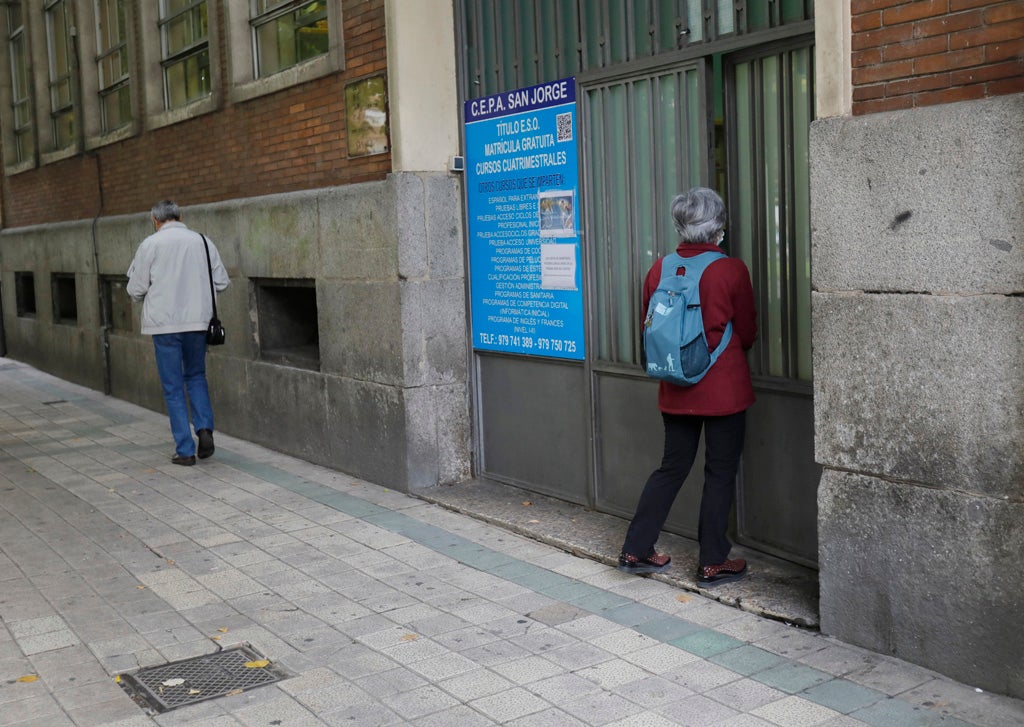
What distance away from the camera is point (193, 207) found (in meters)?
10.3

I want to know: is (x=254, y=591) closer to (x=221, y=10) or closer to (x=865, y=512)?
(x=865, y=512)

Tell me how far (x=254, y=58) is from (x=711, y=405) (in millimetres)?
5976

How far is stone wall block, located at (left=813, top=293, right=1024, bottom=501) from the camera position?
388 cm

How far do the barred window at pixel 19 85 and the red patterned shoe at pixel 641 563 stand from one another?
43.2 feet

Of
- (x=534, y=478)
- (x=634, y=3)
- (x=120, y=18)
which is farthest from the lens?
(x=120, y=18)

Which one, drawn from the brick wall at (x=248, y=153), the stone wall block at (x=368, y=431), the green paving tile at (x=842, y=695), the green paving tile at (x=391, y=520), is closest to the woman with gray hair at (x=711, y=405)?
the green paving tile at (x=842, y=695)

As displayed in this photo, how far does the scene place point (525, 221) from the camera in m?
6.99

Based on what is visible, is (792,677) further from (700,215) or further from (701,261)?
(700,215)

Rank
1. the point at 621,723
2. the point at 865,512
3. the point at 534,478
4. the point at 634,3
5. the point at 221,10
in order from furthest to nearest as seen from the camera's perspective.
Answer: the point at 221,10 < the point at 534,478 < the point at 634,3 < the point at 865,512 < the point at 621,723

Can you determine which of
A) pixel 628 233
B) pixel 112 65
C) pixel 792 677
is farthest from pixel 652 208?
pixel 112 65

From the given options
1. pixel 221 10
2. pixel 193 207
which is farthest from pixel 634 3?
pixel 193 207

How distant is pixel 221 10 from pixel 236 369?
296cm

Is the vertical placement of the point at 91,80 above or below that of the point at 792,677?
above

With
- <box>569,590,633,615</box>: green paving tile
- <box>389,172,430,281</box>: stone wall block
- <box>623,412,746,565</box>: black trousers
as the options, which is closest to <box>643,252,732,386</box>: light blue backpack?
<box>623,412,746,565</box>: black trousers
